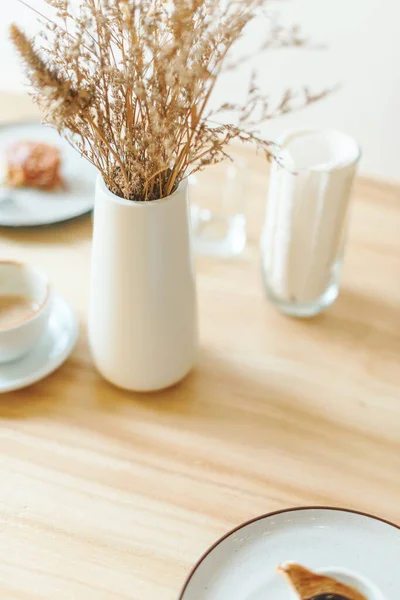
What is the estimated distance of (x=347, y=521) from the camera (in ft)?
2.04

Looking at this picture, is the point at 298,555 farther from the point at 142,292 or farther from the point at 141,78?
the point at 141,78

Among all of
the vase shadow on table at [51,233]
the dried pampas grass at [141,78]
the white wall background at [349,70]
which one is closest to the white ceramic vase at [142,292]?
the dried pampas grass at [141,78]

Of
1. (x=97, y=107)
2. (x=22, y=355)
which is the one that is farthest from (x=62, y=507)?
(x=97, y=107)

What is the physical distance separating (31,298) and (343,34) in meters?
0.84

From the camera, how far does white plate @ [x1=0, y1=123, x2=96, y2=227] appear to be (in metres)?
0.99

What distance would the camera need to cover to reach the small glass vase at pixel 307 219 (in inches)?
31.3

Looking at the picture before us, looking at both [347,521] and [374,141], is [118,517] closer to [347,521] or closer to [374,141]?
[347,521]

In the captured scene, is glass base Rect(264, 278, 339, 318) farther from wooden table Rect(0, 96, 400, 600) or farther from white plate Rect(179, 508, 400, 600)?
white plate Rect(179, 508, 400, 600)

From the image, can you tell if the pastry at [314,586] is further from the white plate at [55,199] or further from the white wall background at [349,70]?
the white wall background at [349,70]

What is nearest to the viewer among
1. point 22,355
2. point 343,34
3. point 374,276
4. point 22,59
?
point 22,59

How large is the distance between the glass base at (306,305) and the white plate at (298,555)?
1.04 feet

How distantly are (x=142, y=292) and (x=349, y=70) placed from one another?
85 cm

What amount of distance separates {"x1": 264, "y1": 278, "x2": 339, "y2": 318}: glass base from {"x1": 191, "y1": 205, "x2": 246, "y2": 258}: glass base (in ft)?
0.40

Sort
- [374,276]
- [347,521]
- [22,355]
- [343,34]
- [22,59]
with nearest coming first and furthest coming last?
[22,59], [347,521], [22,355], [374,276], [343,34]
